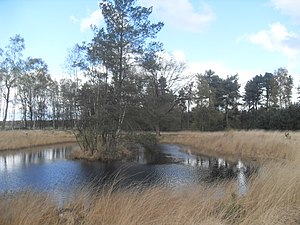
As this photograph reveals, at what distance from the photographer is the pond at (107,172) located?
488 inches

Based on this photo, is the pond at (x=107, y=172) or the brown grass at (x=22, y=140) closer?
the pond at (x=107, y=172)

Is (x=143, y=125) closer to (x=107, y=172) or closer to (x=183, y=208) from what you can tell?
(x=107, y=172)

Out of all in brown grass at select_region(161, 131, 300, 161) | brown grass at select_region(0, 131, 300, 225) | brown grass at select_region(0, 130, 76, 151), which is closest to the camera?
brown grass at select_region(0, 131, 300, 225)

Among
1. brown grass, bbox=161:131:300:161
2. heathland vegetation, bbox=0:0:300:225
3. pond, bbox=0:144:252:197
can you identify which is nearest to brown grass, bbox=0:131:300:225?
heathland vegetation, bbox=0:0:300:225

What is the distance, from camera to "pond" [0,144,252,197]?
40.7ft

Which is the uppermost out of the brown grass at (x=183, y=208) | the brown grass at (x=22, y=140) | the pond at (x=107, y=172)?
the brown grass at (x=22, y=140)

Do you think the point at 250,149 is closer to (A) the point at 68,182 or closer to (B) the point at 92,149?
(B) the point at 92,149

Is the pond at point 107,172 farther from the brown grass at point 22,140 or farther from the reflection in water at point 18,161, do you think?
the brown grass at point 22,140

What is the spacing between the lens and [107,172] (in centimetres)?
1558

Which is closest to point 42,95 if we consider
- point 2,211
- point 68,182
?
point 68,182

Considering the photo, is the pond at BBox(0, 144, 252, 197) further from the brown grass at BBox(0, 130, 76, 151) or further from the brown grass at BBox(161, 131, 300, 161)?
the brown grass at BBox(0, 130, 76, 151)

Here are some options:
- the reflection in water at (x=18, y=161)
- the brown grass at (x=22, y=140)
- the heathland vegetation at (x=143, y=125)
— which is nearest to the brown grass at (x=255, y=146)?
the heathland vegetation at (x=143, y=125)

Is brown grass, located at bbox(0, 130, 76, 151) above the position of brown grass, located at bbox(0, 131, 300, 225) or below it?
above

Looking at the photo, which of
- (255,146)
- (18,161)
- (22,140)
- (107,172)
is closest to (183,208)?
(107,172)
